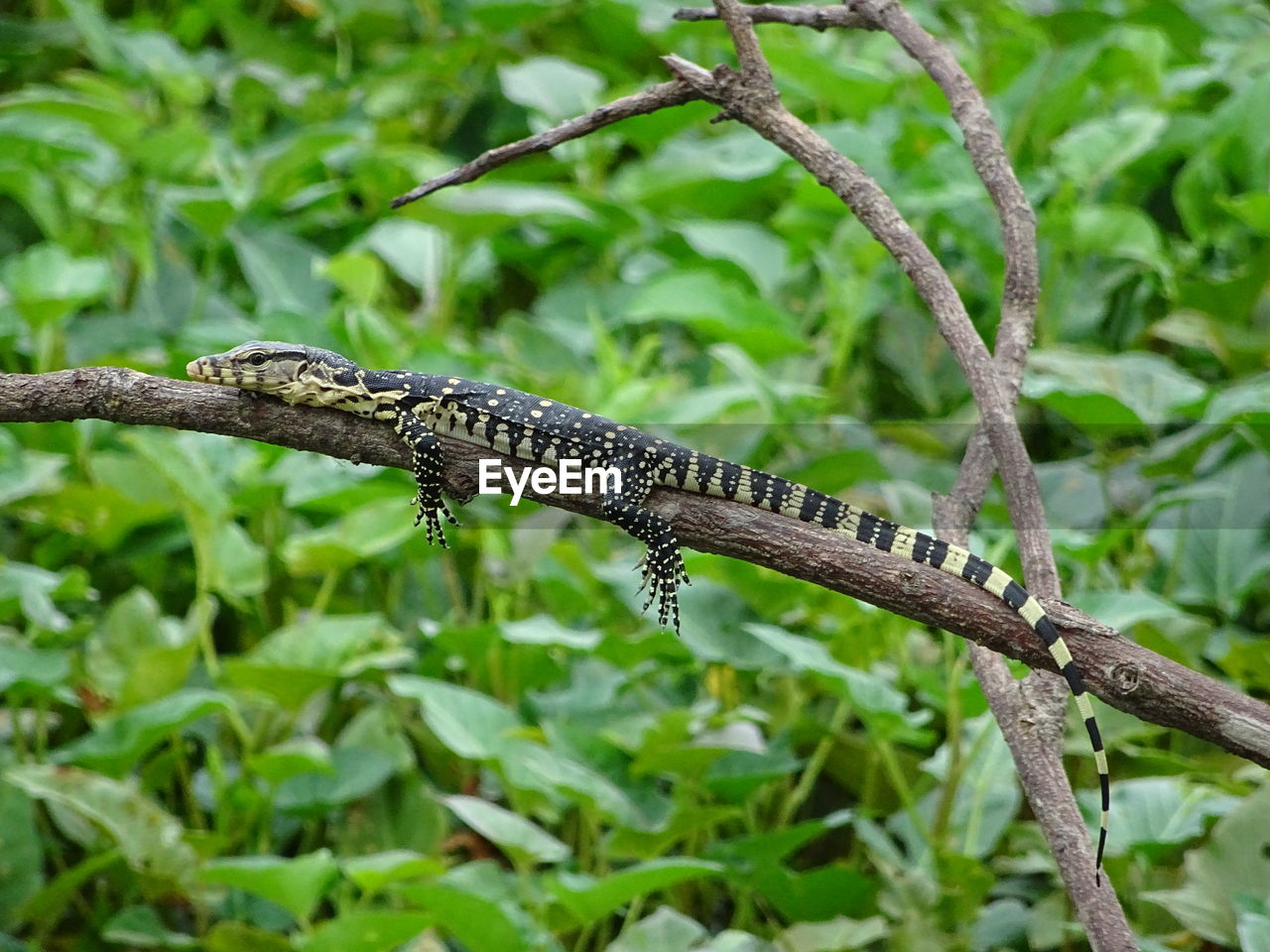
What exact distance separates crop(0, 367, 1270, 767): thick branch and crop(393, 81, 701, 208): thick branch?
84 cm

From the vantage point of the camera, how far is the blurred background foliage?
4.99 meters

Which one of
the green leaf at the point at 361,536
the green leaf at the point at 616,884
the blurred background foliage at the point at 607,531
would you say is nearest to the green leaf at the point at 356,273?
the blurred background foliage at the point at 607,531

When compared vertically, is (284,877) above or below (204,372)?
below

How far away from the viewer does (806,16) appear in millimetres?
4348

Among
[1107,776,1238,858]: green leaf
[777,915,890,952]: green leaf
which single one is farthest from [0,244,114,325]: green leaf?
[1107,776,1238,858]: green leaf

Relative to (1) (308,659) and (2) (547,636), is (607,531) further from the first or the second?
(1) (308,659)

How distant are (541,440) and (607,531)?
2.11 m

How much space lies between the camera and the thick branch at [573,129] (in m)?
3.90

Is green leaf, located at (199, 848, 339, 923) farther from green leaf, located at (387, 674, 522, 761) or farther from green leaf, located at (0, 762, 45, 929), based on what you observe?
green leaf, located at (0, 762, 45, 929)

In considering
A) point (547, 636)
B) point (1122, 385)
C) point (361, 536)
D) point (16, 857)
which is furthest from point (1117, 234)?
point (16, 857)

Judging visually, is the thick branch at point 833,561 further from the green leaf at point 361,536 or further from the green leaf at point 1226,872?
the green leaf at point 361,536

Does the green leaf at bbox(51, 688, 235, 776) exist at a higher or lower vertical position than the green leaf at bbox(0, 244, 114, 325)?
lower

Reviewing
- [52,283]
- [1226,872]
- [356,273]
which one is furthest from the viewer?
[356,273]

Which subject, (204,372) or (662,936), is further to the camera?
(662,936)
